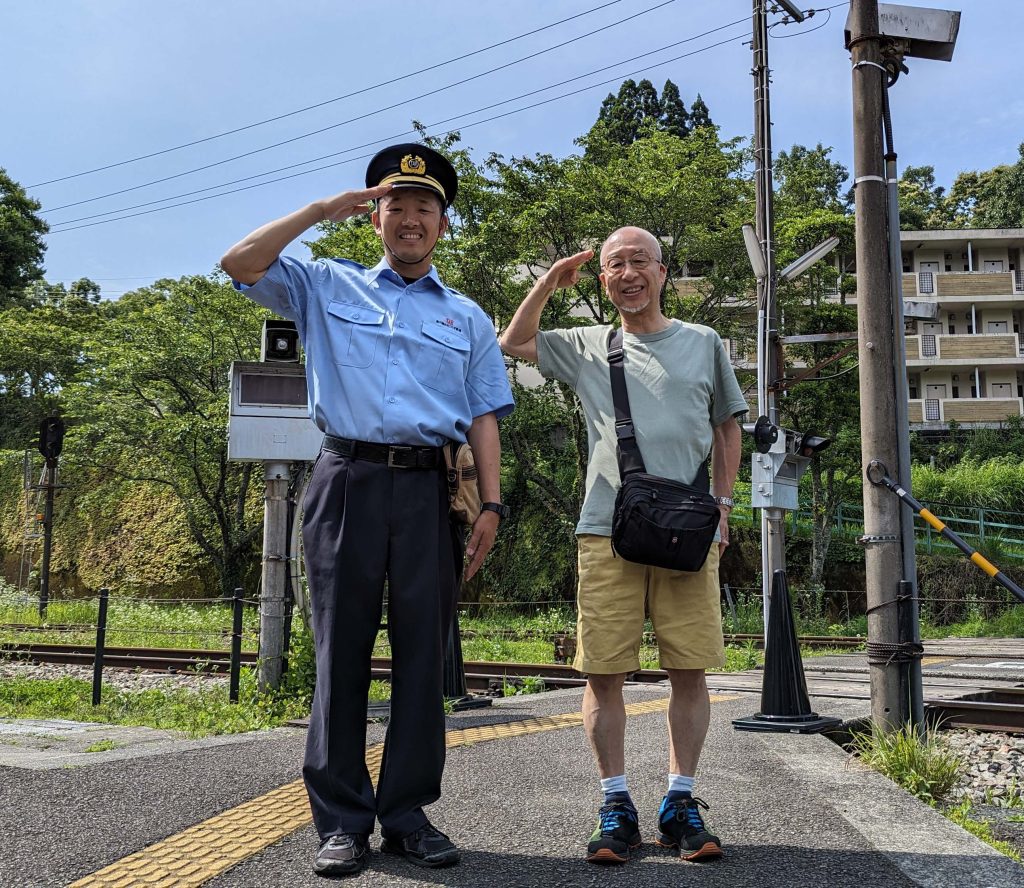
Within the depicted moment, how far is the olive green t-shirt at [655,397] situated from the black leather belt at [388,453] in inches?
23.9

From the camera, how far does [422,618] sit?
10.4 feet

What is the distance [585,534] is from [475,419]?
56 centimetres

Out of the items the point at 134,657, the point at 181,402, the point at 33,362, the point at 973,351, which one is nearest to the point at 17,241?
the point at 33,362

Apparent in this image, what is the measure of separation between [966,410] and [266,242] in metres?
34.9

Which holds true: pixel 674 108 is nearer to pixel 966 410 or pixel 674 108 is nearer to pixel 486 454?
pixel 966 410

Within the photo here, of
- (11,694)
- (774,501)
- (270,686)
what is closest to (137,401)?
(11,694)

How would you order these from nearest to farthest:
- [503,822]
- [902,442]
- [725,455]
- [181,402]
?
1. [503,822]
2. [725,455]
3. [902,442]
4. [181,402]

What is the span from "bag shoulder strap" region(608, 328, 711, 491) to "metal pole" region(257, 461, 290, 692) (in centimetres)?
438

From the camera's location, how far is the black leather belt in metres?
3.15

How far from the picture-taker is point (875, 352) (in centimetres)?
549

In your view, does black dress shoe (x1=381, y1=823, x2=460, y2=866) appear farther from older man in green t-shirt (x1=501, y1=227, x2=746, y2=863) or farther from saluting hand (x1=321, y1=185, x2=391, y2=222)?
saluting hand (x1=321, y1=185, x2=391, y2=222)

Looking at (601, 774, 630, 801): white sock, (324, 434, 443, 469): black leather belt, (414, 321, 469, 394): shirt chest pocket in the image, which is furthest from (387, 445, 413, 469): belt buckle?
(601, 774, 630, 801): white sock

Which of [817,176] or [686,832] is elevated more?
[817,176]

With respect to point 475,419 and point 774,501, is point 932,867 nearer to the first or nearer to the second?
point 475,419
